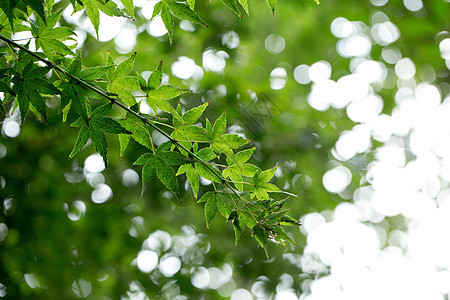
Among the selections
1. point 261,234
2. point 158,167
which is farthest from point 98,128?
point 261,234

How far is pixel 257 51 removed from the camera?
309cm

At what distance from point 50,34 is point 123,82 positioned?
16 cm

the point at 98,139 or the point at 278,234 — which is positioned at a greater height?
the point at 98,139

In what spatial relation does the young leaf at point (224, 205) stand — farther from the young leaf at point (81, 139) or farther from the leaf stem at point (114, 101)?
the young leaf at point (81, 139)

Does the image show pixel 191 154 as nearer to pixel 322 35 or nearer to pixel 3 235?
pixel 3 235

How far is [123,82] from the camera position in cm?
74

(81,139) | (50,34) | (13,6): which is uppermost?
(13,6)

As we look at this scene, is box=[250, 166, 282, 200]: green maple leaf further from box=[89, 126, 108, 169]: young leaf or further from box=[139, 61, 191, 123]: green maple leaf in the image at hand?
box=[89, 126, 108, 169]: young leaf

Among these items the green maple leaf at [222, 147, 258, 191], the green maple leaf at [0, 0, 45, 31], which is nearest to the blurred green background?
the green maple leaf at [222, 147, 258, 191]

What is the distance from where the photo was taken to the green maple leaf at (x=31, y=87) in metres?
0.68

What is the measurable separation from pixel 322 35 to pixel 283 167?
1.40 meters

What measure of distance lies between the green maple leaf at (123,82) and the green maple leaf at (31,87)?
98 millimetres

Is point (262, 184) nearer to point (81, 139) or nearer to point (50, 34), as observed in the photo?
point (81, 139)

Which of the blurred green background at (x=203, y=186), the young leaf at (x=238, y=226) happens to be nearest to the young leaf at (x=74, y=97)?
the young leaf at (x=238, y=226)
